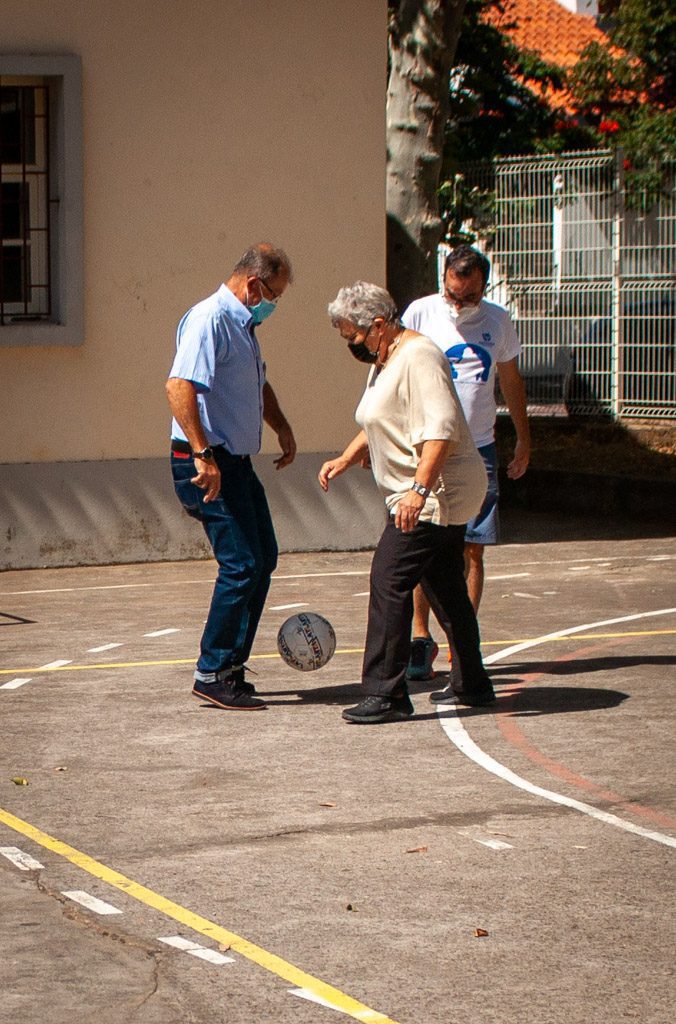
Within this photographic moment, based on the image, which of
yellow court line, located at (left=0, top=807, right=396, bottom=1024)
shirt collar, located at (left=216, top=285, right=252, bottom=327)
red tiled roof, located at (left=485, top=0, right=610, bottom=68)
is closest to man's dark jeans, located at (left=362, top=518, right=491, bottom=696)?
shirt collar, located at (left=216, top=285, right=252, bottom=327)

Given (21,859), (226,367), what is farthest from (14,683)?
(21,859)

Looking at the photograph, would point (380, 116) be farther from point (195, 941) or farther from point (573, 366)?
point (195, 941)

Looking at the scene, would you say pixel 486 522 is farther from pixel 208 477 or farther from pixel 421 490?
pixel 208 477

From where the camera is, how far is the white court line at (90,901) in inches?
220

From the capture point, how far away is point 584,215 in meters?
17.6

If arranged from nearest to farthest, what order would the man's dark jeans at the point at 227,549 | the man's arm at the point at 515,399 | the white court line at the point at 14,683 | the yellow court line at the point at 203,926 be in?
the yellow court line at the point at 203,926 → the man's dark jeans at the point at 227,549 → the white court line at the point at 14,683 → the man's arm at the point at 515,399

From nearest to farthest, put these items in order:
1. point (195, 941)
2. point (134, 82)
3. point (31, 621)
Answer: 1. point (195, 941)
2. point (31, 621)
3. point (134, 82)

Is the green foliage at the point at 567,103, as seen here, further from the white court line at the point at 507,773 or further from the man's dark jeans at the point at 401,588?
the man's dark jeans at the point at 401,588

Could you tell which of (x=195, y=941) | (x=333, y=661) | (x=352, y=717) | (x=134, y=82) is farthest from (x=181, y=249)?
(x=195, y=941)

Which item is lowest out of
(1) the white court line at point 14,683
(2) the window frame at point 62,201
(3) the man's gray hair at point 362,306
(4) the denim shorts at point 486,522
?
(1) the white court line at point 14,683

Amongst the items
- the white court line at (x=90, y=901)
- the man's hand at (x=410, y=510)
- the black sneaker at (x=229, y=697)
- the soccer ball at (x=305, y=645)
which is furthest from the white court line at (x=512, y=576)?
the white court line at (x=90, y=901)

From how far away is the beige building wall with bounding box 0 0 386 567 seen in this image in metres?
13.3

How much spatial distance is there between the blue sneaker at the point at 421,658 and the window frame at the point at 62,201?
496cm

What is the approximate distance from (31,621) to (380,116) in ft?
16.3
